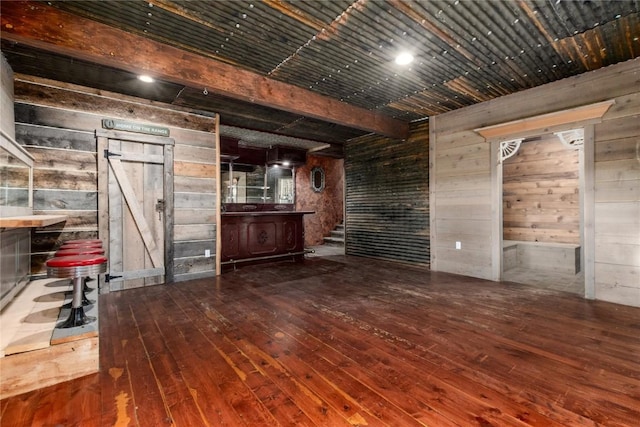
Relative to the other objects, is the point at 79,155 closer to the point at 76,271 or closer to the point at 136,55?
the point at 136,55

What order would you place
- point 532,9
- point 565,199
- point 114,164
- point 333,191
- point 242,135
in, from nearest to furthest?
point 532,9 → point 114,164 → point 565,199 → point 242,135 → point 333,191

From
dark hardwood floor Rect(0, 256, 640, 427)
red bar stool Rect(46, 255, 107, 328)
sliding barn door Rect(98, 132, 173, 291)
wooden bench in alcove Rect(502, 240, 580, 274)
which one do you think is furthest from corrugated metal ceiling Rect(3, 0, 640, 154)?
wooden bench in alcove Rect(502, 240, 580, 274)

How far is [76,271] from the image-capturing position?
1.85 meters

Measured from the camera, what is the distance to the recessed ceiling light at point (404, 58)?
297 centimetres

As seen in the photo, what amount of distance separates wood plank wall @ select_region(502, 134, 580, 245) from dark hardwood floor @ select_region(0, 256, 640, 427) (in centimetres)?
256

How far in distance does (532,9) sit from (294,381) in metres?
3.30

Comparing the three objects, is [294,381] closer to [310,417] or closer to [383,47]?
[310,417]

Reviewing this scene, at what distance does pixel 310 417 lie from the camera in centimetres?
145

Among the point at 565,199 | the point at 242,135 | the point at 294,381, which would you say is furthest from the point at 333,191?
the point at 294,381

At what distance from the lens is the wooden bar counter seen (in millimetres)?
4898

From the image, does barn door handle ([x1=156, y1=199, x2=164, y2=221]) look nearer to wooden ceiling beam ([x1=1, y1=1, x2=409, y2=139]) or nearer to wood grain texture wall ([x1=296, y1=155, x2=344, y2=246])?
wooden ceiling beam ([x1=1, y1=1, x2=409, y2=139])

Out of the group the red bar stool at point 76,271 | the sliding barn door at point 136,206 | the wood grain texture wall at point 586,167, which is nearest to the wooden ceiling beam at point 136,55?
the sliding barn door at point 136,206

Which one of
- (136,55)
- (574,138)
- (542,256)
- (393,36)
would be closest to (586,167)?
(574,138)

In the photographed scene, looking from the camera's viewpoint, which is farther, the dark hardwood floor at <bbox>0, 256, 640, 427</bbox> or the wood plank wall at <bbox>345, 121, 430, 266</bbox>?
the wood plank wall at <bbox>345, 121, 430, 266</bbox>
